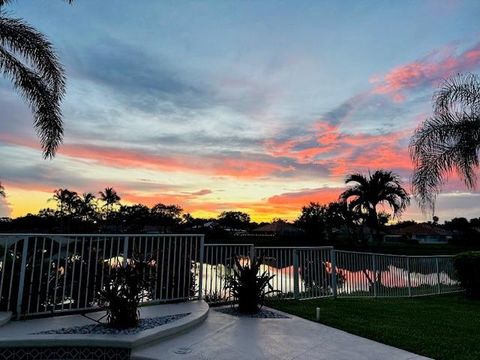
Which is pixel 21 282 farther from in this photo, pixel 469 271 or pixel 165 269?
pixel 469 271

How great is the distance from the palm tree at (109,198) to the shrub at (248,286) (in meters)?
62.7

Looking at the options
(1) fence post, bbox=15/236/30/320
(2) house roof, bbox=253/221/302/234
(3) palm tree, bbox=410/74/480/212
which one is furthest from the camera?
(2) house roof, bbox=253/221/302/234

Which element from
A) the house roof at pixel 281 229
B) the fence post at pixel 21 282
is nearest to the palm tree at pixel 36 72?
the fence post at pixel 21 282

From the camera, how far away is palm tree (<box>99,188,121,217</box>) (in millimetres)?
66500

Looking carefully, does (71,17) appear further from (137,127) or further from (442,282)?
(442,282)

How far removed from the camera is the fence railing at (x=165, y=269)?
5387mm

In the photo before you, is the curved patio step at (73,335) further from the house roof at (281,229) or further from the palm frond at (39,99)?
the house roof at (281,229)

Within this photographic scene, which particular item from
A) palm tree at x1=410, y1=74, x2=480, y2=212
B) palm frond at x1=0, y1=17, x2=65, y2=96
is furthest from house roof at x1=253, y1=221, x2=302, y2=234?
palm frond at x1=0, y1=17, x2=65, y2=96

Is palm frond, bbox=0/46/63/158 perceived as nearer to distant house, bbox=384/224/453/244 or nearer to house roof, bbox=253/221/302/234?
house roof, bbox=253/221/302/234

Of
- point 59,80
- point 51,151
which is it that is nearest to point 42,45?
point 59,80

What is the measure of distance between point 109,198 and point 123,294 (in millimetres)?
66060

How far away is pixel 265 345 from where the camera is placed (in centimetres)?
500

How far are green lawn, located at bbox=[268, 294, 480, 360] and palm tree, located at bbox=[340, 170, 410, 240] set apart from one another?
1758cm

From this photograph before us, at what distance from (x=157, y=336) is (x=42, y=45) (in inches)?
295
